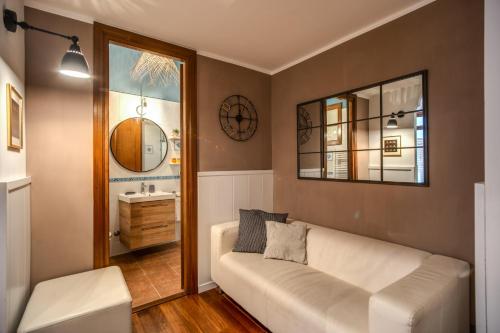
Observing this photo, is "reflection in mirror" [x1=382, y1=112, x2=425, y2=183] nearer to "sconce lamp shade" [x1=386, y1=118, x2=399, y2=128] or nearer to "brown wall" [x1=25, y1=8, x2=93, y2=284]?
"sconce lamp shade" [x1=386, y1=118, x2=399, y2=128]

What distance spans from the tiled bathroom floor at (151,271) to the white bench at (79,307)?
2.40ft

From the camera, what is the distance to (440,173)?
1.83m

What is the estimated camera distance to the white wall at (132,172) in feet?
11.7

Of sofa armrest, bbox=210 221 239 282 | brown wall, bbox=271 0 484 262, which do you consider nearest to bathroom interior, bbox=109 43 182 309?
sofa armrest, bbox=210 221 239 282

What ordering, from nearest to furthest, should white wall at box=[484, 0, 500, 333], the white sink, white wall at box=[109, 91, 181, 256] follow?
white wall at box=[484, 0, 500, 333]
the white sink
white wall at box=[109, 91, 181, 256]

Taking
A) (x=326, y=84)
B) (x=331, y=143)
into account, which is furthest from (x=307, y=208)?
(x=326, y=84)

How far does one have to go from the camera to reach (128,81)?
345cm

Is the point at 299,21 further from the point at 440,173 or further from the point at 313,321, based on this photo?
the point at 313,321

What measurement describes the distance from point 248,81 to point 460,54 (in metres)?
2.02

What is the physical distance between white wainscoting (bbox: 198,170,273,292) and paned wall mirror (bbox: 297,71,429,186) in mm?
566

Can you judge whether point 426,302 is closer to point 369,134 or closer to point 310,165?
point 369,134

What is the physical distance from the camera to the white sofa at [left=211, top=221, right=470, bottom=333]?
1252mm

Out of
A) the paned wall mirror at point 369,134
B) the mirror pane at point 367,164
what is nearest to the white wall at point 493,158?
the paned wall mirror at point 369,134

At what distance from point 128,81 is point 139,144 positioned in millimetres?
894
